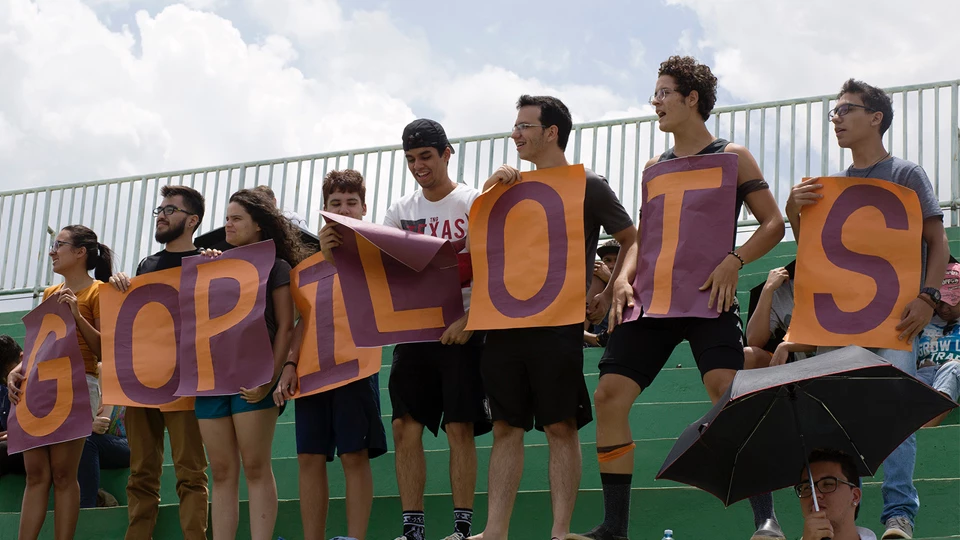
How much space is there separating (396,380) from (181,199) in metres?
1.75

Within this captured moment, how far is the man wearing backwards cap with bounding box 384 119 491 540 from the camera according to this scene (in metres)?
5.53

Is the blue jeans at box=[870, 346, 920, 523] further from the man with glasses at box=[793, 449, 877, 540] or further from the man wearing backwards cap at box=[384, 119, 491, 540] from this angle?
the man wearing backwards cap at box=[384, 119, 491, 540]

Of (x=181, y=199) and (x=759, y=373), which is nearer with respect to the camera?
(x=759, y=373)

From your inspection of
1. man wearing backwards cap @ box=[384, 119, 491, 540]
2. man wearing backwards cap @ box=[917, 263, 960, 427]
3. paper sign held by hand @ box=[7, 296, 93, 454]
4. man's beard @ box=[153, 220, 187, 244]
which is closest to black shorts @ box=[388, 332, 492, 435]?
man wearing backwards cap @ box=[384, 119, 491, 540]

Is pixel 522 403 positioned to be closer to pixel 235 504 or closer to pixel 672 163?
pixel 672 163

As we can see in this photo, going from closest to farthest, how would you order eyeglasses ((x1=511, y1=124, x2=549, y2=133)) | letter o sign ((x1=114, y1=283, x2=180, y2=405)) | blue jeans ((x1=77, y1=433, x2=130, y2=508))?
eyeglasses ((x1=511, y1=124, x2=549, y2=133))
letter o sign ((x1=114, y1=283, x2=180, y2=405))
blue jeans ((x1=77, y1=433, x2=130, y2=508))

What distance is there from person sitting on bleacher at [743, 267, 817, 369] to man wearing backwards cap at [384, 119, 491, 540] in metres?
1.42

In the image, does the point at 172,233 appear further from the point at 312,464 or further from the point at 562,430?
the point at 562,430

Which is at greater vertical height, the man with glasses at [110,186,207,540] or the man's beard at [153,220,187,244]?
the man's beard at [153,220,187,244]

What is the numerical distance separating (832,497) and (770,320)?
6.30 feet

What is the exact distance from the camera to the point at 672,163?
5254 millimetres

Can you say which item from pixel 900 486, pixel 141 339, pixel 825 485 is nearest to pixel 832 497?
pixel 825 485

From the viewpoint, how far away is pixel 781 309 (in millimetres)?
6078

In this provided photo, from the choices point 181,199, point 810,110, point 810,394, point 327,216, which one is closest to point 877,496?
point 810,394
